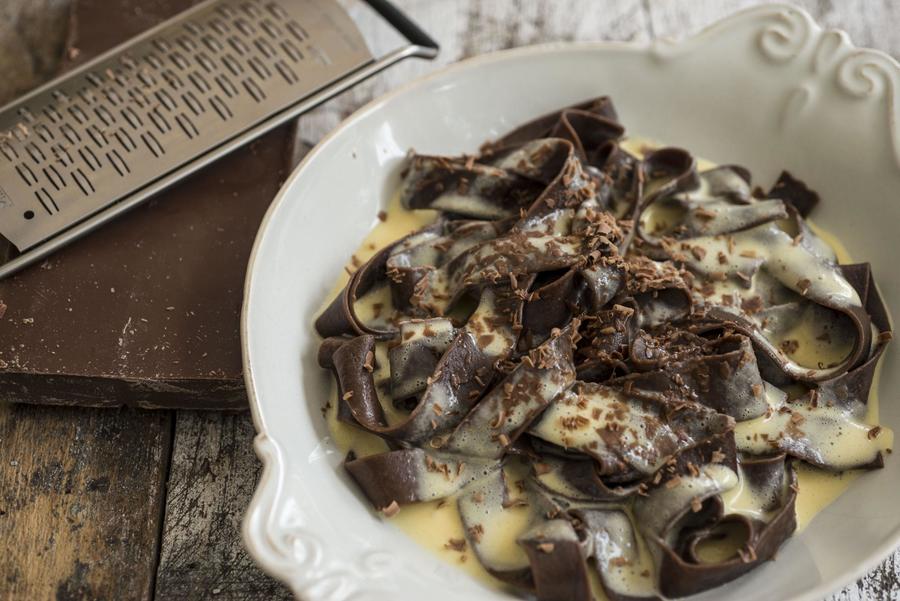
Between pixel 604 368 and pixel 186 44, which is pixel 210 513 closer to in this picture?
pixel 604 368

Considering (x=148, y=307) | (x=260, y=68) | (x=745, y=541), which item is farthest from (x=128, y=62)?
(x=745, y=541)

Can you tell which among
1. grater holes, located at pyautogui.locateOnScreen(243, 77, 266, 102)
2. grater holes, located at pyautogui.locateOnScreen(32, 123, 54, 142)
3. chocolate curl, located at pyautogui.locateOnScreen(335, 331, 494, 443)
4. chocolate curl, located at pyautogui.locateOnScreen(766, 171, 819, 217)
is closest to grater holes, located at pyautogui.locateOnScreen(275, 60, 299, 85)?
grater holes, located at pyautogui.locateOnScreen(243, 77, 266, 102)

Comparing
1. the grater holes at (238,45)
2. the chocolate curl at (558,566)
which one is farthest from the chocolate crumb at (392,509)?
the grater holes at (238,45)

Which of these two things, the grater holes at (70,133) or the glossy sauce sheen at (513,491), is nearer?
the glossy sauce sheen at (513,491)

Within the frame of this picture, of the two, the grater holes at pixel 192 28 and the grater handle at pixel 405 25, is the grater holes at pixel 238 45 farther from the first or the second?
the grater handle at pixel 405 25

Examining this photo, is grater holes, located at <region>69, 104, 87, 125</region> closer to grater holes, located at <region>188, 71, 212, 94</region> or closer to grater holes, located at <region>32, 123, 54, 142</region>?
grater holes, located at <region>32, 123, 54, 142</region>

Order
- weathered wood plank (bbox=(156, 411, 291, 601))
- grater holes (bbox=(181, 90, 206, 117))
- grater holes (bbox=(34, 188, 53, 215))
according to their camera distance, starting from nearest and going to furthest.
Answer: weathered wood plank (bbox=(156, 411, 291, 601)) → grater holes (bbox=(34, 188, 53, 215)) → grater holes (bbox=(181, 90, 206, 117))

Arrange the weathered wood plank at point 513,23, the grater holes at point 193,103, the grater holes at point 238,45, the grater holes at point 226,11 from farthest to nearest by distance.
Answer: the weathered wood plank at point 513,23, the grater holes at point 226,11, the grater holes at point 238,45, the grater holes at point 193,103

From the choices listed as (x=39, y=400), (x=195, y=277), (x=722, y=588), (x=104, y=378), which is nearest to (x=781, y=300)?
(x=722, y=588)
